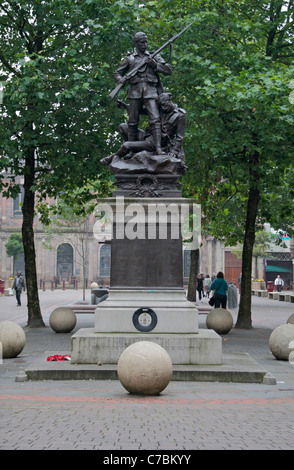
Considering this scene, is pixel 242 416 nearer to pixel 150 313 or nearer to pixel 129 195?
pixel 150 313

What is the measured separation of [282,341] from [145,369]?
5.83 metres

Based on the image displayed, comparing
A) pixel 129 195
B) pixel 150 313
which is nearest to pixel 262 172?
pixel 129 195

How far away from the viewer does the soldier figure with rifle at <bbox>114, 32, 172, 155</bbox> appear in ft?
45.0

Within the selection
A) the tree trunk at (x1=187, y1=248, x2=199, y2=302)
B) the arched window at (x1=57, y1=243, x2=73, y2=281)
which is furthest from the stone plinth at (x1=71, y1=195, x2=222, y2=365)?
the arched window at (x1=57, y1=243, x2=73, y2=281)

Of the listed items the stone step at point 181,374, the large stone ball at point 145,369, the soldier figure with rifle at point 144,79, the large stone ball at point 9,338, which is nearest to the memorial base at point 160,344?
the stone step at point 181,374

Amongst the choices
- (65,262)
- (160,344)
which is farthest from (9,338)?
(65,262)

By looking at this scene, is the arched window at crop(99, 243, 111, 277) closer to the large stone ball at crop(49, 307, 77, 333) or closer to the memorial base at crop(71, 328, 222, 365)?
the large stone ball at crop(49, 307, 77, 333)

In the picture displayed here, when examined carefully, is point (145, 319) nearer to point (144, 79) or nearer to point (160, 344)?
point (160, 344)

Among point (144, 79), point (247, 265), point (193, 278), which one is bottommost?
point (193, 278)

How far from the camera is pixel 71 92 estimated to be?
1950 centimetres

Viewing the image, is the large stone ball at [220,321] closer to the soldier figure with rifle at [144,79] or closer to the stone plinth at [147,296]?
the stone plinth at [147,296]

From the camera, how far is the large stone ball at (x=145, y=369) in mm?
9391

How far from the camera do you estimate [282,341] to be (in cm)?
1441

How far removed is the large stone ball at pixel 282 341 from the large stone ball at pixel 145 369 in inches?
217
